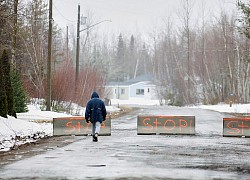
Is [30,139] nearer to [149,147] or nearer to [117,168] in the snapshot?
[149,147]

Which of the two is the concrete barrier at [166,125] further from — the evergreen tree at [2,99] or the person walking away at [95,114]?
the evergreen tree at [2,99]

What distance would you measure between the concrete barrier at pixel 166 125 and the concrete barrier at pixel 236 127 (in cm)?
140

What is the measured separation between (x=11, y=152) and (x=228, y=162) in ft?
20.0

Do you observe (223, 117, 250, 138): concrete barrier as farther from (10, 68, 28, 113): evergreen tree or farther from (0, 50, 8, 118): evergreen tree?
(10, 68, 28, 113): evergreen tree

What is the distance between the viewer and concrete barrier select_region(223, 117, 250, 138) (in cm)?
2273

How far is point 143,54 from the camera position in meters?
160

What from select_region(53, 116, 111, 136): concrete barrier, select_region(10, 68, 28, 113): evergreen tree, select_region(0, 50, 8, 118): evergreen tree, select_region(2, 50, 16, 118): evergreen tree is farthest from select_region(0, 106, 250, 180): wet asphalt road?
A: select_region(10, 68, 28, 113): evergreen tree

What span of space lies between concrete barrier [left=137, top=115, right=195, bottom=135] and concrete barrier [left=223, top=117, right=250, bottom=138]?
4.58ft

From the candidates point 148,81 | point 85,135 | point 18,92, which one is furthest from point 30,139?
point 148,81

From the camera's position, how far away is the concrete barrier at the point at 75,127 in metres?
22.6

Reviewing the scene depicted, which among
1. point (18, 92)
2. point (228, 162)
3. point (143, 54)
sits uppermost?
point (143, 54)

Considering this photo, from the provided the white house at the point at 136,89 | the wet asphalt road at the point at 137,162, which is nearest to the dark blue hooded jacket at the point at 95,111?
the wet asphalt road at the point at 137,162

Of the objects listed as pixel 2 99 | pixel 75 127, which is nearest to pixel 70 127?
pixel 75 127

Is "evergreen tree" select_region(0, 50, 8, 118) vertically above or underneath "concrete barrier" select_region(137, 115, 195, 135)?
above
